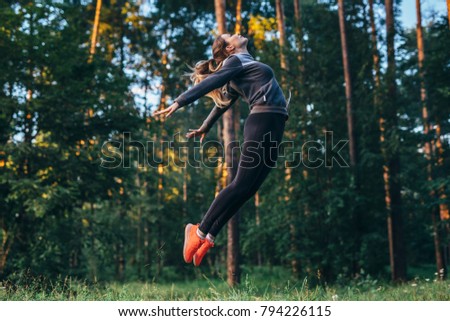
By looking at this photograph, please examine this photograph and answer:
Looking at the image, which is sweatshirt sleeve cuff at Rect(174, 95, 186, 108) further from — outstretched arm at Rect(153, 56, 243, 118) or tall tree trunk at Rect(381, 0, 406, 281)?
tall tree trunk at Rect(381, 0, 406, 281)

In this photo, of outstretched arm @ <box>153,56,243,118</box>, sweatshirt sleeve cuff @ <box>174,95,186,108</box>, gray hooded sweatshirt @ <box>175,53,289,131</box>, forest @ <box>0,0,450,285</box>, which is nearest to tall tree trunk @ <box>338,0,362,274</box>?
forest @ <box>0,0,450,285</box>

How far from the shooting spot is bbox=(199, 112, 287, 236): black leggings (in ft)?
13.2

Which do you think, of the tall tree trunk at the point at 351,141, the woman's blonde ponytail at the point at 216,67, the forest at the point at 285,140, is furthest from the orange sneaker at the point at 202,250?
the tall tree trunk at the point at 351,141

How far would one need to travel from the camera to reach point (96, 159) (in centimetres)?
1295

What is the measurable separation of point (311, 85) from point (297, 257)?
567cm

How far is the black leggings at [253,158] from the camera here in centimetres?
402

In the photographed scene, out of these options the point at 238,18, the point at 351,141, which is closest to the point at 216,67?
the point at 351,141

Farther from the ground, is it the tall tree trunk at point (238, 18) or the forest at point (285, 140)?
the tall tree trunk at point (238, 18)

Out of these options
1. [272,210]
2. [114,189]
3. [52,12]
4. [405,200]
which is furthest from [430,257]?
[52,12]

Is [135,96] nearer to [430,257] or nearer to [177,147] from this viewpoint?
[177,147]

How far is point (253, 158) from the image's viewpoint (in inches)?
158

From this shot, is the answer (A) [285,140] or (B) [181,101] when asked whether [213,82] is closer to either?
A: (B) [181,101]

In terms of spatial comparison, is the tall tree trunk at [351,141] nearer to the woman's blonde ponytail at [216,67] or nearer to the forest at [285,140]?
the forest at [285,140]

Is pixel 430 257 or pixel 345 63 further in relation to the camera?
pixel 430 257
